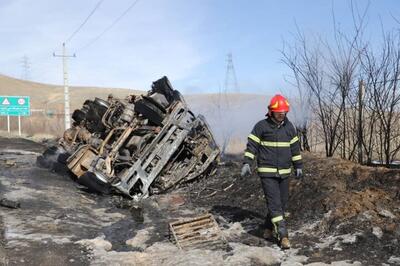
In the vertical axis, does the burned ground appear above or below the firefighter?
below

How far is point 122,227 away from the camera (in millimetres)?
7230

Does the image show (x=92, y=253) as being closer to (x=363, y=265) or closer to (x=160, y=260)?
(x=160, y=260)

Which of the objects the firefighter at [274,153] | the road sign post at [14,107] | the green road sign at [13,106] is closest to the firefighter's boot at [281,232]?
the firefighter at [274,153]

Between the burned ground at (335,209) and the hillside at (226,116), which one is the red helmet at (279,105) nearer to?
the burned ground at (335,209)

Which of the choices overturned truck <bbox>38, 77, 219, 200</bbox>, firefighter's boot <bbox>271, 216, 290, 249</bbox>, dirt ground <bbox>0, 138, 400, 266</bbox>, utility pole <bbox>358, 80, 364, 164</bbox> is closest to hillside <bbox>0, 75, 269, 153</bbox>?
overturned truck <bbox>38, 77, 219, 200</bbox>

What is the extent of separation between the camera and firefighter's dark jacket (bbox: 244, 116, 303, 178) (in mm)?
5918

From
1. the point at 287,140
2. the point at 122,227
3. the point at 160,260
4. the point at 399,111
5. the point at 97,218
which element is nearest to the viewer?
the point at 160,260

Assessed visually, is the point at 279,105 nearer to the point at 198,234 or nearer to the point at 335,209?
the point at 335,209

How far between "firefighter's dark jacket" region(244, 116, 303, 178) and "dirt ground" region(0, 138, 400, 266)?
0.88 metres

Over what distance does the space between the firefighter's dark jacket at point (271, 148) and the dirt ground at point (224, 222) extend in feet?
2.88

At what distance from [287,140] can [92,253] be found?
262cm

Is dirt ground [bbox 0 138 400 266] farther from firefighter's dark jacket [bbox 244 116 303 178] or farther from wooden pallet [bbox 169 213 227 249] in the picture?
firefighter's dark jacket [bbox 244 116 303 178]

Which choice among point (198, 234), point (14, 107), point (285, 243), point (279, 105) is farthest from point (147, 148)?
point (14, 107)

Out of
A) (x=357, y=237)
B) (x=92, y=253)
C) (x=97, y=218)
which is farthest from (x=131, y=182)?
(x=357, y=237)
